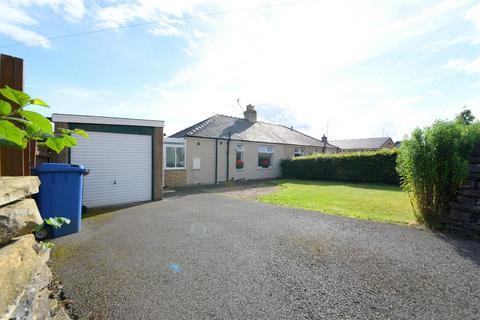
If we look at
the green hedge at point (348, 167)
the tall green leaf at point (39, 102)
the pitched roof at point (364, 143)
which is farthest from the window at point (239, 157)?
the pitched roof at point (364, 143)

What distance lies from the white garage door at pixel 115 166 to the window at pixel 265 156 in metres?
11.3

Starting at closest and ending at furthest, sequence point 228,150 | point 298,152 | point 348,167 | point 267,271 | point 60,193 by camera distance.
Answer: point 267,271 → point 60,193 → point 348,167 → point 228,150 → point 298,152

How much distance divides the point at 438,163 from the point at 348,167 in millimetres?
11218

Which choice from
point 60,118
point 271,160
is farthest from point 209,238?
point 271,160

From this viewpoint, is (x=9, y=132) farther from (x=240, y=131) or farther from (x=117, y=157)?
(x=240, y=131)

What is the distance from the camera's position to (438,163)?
5574 millimetres

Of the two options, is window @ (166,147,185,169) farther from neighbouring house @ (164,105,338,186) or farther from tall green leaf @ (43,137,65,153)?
tall green leaf @ (43,137,65,153)

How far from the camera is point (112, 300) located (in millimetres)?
2859

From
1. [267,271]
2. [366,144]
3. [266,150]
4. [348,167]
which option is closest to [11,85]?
[267,271]

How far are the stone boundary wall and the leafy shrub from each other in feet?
23.7

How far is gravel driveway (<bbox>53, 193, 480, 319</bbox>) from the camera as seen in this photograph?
2725 mm

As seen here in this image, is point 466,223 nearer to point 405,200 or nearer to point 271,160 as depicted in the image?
point 405,200

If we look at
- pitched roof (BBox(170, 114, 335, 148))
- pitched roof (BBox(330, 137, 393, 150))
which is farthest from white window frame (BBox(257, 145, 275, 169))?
pitched roof (BBox(330, 137, 393, 150))

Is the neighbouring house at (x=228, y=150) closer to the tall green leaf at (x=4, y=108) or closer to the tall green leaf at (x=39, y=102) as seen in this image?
the tall green leaf at (x=39, y=102)
